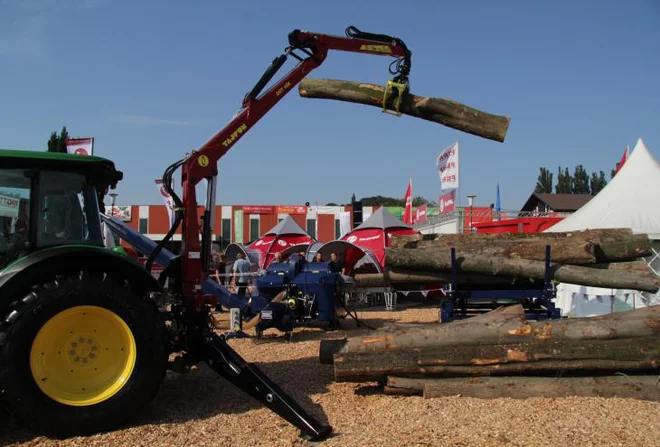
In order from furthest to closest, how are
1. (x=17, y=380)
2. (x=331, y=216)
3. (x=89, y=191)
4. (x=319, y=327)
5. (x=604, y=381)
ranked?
(x=331, y=216) < (x=319, y=327) < (x=604, y=381) < (x=89, y=191) < (x=17, y=380)

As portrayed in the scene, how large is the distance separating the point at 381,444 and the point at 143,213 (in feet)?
119

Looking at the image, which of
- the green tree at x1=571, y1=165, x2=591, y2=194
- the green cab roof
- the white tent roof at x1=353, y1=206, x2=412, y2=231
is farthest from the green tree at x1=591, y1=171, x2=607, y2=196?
the green cab roof

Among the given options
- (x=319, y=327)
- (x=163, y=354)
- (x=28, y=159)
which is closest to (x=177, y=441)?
(x=163, y=354)

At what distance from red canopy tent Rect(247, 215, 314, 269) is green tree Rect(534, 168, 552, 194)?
5707 centimetres

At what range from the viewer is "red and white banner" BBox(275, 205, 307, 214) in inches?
1470

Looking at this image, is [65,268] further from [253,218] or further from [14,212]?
[253,218]

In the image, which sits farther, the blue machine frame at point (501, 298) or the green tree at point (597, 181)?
the green tree at point (597, 181)

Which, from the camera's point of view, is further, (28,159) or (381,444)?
(28,159)

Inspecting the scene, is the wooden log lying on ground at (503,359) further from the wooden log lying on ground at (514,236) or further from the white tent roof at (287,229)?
the white tent roof at (287,229)

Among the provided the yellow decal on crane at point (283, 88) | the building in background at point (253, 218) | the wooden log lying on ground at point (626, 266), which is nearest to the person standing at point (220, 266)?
the yellow decal on crane at point (283, 88)

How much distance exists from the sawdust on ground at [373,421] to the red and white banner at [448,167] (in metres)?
12.1

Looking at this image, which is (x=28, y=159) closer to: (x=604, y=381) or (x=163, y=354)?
(x=163, y=354)

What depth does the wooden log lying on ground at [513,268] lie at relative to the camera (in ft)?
29.1

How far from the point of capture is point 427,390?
226 inches
